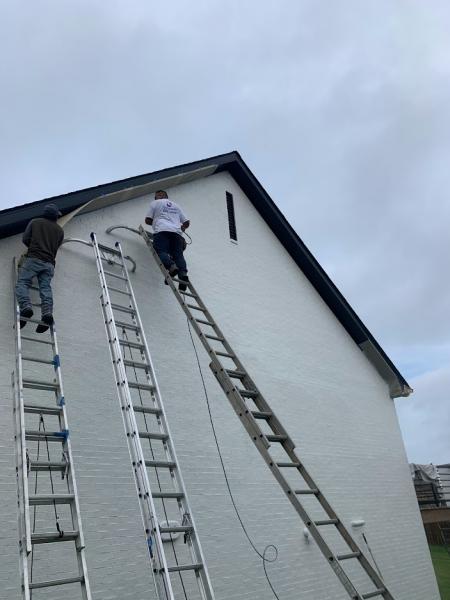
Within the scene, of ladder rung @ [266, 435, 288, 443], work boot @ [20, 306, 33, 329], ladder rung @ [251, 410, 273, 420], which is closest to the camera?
ladder rung @ [266, 435, 288, 443]

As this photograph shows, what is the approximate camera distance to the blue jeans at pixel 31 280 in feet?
17.8

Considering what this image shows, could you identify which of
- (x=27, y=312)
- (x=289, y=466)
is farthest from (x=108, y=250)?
(x=289, y=466)

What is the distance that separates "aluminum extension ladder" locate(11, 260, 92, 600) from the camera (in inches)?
138

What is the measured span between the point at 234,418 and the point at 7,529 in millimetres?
3628

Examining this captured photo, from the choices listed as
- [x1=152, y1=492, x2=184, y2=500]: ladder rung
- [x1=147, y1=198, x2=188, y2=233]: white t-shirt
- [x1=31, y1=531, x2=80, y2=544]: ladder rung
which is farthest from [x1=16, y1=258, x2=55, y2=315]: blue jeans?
[x1=31, y1=531, x2=80, y2=544]: ladder rung

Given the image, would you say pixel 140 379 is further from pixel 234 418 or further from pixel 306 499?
pixel 306 499

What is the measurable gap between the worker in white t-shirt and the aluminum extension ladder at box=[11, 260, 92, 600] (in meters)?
1.94

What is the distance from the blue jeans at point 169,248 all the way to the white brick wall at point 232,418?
57 cm

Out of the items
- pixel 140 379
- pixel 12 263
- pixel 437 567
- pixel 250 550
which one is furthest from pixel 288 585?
pixel 437 567

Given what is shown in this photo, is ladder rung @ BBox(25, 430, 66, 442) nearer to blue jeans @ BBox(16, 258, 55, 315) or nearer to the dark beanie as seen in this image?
blue jeans @ BBox(16, 258, 55, 315)

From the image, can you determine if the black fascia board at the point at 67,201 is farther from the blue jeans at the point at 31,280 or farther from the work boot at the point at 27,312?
the work boot at the point at 27,312

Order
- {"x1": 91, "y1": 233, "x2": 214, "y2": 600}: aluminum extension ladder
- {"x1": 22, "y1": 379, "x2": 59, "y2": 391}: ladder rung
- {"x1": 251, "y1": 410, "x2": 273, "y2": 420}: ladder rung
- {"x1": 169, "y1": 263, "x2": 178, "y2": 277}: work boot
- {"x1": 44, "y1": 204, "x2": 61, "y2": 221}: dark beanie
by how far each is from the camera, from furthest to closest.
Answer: {"x1": 169, "y1": 263, "x2": 178, "y2": 277}: work boot → {"x1": 44, "y1": 204, "x2": 61, "y2": 221}: dark beanie → {"x1": 251, "y1": 410, "x2": 273, "y2": 420}: ladder rung → {"x1": 22, "y1": 379, "x2": 59, "y2": 391}: ladder rung → {"x1": 91, "y1": 233, "x2": 214, "y2": 600}: aluminum extension ladder

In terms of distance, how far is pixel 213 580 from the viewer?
6262 mm

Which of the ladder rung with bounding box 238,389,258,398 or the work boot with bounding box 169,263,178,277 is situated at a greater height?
the work boot with bounding box 169,263,178,277
